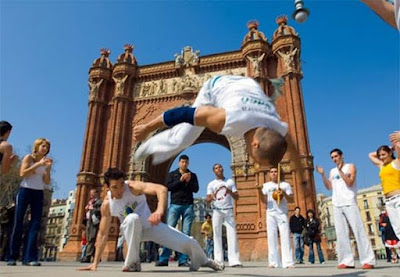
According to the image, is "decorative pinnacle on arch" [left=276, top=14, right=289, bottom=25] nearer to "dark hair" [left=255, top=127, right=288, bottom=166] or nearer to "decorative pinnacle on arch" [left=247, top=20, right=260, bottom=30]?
"decorative pinnacle on arch" [left=247, top=20, right=260, bottom=30]

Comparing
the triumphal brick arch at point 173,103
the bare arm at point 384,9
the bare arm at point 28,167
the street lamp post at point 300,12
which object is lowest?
the bare arm at point 28,167

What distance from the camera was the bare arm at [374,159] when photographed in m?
5.11

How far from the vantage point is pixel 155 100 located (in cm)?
1936

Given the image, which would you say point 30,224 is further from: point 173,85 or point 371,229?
point 371,229

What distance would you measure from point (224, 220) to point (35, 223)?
11.6ft

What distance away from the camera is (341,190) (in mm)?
5324

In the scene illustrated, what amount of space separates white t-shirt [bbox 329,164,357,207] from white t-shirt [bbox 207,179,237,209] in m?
1.96

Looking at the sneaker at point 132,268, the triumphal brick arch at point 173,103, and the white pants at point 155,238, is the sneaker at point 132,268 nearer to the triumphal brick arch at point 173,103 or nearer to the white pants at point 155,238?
the white pants at point 155,238

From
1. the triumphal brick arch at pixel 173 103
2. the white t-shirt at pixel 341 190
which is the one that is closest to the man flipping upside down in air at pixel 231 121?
the white t-shirt at pixel 341 190

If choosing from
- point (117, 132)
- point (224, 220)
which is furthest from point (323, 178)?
point (117, 132)

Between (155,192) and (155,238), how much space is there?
0.66 metres

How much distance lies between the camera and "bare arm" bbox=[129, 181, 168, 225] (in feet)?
10.8

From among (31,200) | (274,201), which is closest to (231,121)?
(274,201)

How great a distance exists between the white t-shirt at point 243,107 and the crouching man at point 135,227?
1357mm
